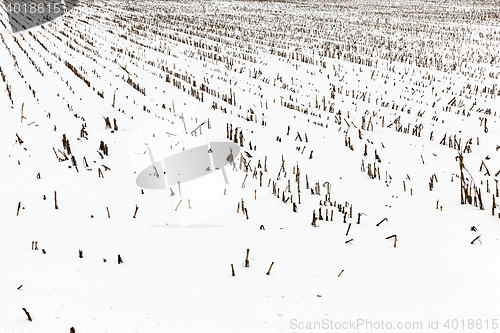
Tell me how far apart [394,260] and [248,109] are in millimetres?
5032

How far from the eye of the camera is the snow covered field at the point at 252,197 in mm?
2725

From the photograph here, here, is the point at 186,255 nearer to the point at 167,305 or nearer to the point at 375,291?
the point at 167,305

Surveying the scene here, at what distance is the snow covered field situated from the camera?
2.72 m

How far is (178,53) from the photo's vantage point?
1292 cm

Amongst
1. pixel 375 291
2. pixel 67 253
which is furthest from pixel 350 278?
pixel 67 253

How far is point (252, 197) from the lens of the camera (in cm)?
453

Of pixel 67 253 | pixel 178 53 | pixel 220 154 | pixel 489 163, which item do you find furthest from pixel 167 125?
pixel 178 53

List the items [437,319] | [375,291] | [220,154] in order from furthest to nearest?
1. [220,154]
2. [375,291]
3. [437,319]

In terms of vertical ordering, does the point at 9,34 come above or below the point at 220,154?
above

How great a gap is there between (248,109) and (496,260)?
17.6ft

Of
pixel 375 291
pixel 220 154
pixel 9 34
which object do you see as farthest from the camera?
pixel 9 34

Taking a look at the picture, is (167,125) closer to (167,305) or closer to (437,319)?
(167,305)

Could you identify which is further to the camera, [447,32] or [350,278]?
[447,32]

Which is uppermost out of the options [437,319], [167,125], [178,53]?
[178,53]
